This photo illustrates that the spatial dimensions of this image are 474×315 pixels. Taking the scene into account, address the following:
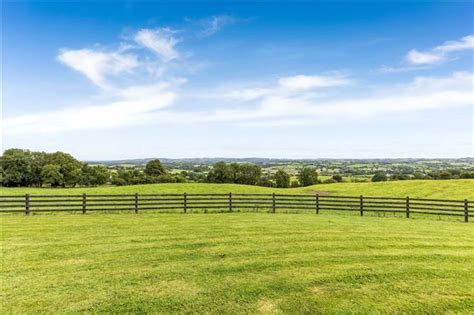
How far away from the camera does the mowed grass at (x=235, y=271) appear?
566cm

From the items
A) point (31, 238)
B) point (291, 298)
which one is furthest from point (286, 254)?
point (31, 238)

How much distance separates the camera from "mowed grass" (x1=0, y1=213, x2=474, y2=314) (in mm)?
5664

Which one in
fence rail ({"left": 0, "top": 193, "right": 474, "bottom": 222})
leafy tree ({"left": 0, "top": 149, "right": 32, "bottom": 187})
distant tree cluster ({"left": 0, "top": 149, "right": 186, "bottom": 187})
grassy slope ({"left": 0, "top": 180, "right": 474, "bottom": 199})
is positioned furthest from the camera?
distant tree cluster ({"left": 0, "top": 149, "right": 186, "bottom": 187})

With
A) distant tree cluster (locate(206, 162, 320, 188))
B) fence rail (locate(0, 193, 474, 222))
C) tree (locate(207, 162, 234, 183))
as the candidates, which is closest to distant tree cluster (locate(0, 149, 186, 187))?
tree (locate(207, 162, 234, 183))

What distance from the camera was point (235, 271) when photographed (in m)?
7.11

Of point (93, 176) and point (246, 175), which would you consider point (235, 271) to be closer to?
point (246, 175)

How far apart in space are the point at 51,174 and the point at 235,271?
2188 inches

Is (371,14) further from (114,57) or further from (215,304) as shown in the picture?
(215,304)

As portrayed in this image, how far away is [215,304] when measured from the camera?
5.62 m

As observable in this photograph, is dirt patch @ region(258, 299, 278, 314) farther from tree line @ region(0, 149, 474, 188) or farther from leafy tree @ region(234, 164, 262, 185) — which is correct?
leafy tree @ region(234, 164, 262, 185)

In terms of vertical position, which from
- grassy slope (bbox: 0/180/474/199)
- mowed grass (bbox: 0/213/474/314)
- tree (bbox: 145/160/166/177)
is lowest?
grassy slope (bbox: 0/180/474/199)

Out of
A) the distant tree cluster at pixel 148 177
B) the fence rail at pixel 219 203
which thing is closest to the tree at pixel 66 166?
the distant tree cluster at pixel 148 177

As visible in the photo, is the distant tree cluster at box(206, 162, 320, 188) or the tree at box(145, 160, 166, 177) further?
the tree at box(145, 160, 166, 177)

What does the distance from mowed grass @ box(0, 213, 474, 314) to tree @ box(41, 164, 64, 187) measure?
156ft
